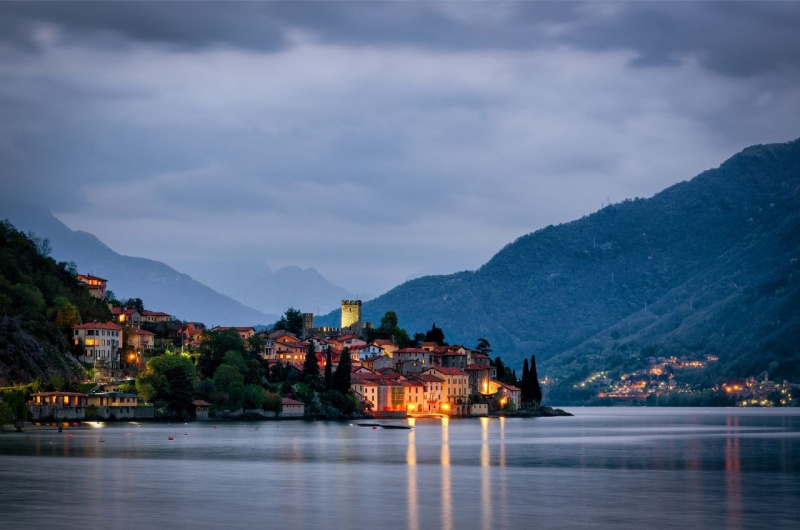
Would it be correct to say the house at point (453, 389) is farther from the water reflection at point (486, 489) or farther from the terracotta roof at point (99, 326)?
the water reflection at point (486, 489)

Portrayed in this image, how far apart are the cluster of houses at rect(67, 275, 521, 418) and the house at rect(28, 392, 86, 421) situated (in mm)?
12492

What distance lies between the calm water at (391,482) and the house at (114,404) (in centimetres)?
2549

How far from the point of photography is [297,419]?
136 metres

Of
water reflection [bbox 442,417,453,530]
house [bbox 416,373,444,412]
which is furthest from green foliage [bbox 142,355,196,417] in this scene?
water reflection [bbox 442,417,453,530]

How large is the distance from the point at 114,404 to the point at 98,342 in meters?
11.1

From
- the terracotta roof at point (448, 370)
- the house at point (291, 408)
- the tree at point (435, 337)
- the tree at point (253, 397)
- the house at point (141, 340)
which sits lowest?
the house at point (291, 408)

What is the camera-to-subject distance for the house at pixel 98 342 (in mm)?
128625

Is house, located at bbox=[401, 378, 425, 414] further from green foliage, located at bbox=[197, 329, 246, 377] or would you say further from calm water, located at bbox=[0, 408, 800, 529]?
calm water, located at bbox=[0, 408, 800, 529]

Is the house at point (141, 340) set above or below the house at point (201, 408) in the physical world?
above

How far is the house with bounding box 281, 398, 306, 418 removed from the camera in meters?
134

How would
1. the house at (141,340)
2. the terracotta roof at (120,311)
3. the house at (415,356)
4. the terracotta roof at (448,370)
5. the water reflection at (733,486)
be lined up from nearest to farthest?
the water reflection at (733,486) < the house at (141,340) < the terracotta roof at (120,311) < the terracotta roof at (448,370) < the house at (415,356)

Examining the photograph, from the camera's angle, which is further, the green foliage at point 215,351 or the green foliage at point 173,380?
the green foliage at point 215,351

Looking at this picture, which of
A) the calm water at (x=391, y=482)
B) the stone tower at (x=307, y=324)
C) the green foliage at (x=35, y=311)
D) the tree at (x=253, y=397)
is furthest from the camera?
the stone tower at (x=307, y=324)

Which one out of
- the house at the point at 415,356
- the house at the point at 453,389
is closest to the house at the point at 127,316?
the house at the point at 415,356
